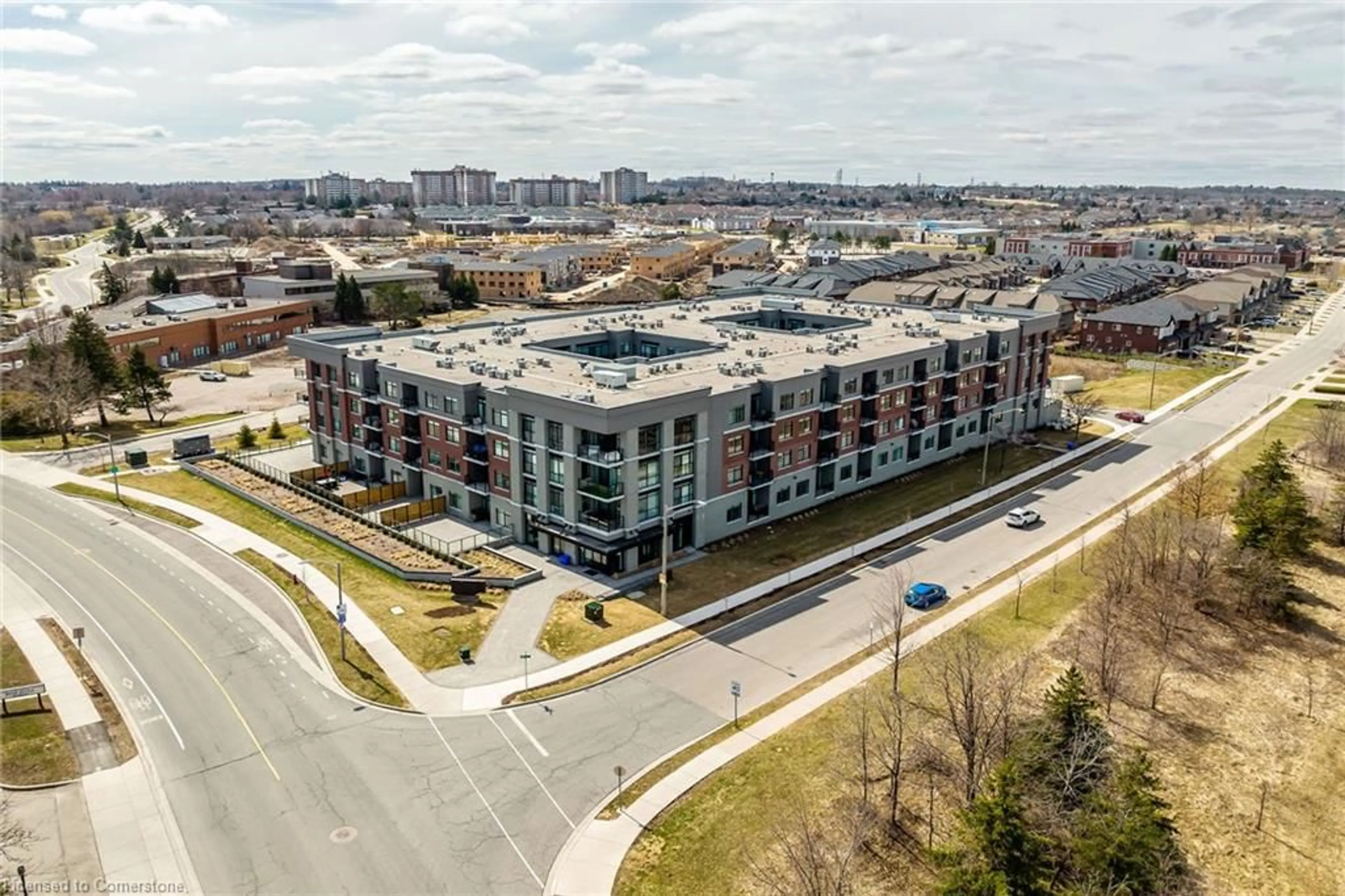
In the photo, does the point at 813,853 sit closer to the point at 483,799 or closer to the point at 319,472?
the point at 483,799

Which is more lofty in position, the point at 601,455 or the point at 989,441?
the point at 601,455

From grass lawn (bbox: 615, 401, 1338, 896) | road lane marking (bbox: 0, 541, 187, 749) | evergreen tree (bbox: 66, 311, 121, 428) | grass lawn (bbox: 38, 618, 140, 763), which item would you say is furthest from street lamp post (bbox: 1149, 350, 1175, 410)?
evergreen tree (bbox: 66, 311, 121, 428)

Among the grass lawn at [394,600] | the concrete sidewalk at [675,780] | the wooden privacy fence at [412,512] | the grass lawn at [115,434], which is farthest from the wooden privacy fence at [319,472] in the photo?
the concrete sidewalk at [675,780]

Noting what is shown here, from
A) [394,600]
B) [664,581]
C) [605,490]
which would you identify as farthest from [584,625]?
[394,600]

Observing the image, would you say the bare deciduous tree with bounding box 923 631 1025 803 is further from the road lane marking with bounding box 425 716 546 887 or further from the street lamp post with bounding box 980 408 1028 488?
the street lamp post with bounding box 980 408 1028 488

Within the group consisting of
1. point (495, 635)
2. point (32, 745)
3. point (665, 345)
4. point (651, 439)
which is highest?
point (665, 345)

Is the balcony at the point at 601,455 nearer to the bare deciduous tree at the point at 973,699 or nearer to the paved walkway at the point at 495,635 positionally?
the paved walkway at the point at 495,635
